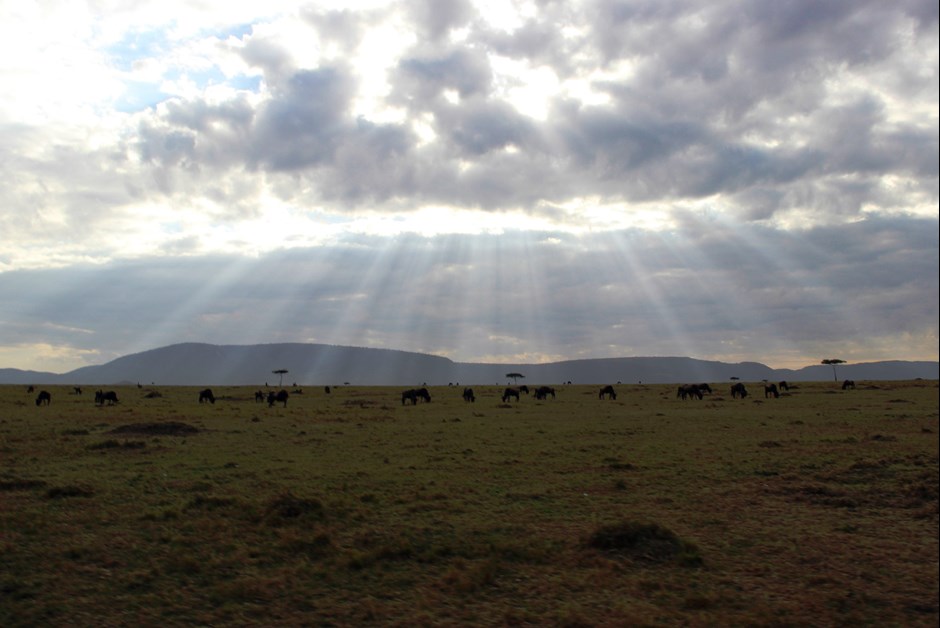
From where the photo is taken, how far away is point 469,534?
44.3 feet

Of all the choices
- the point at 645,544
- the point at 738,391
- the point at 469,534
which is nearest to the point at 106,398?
the point at 469,534

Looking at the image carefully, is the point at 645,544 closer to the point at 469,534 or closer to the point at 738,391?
the point at 469,534

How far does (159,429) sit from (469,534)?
77.4 feet

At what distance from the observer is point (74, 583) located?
10.6 m

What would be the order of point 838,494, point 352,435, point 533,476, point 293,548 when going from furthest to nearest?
point 352,435
point 533,476
point 838,494
point 293,548

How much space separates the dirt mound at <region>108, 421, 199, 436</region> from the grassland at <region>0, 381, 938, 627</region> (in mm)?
3613

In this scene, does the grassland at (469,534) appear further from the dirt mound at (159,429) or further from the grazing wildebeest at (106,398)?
the grazing wildebeest at (106,398)

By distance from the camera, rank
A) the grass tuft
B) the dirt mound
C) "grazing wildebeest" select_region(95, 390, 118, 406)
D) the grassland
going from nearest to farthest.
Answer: the grassland, the grass tuft, the dirt mound, "grazing wildebeest" select_region(95, 390, 118, 406)

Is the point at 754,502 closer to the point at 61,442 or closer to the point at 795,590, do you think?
the point at 795,590

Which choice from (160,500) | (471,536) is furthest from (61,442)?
(471,536)

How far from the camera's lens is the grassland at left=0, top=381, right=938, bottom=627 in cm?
984

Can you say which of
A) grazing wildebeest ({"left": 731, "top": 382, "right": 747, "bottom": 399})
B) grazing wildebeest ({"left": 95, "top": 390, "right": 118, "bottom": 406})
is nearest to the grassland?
grazing wildebeest ({"left": 95, "top": 390, "right": 118, "bottom": 406})

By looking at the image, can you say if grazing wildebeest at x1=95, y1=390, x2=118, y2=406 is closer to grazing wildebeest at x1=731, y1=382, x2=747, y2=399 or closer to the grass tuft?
the grass tuft

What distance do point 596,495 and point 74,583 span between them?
38.9 ft
